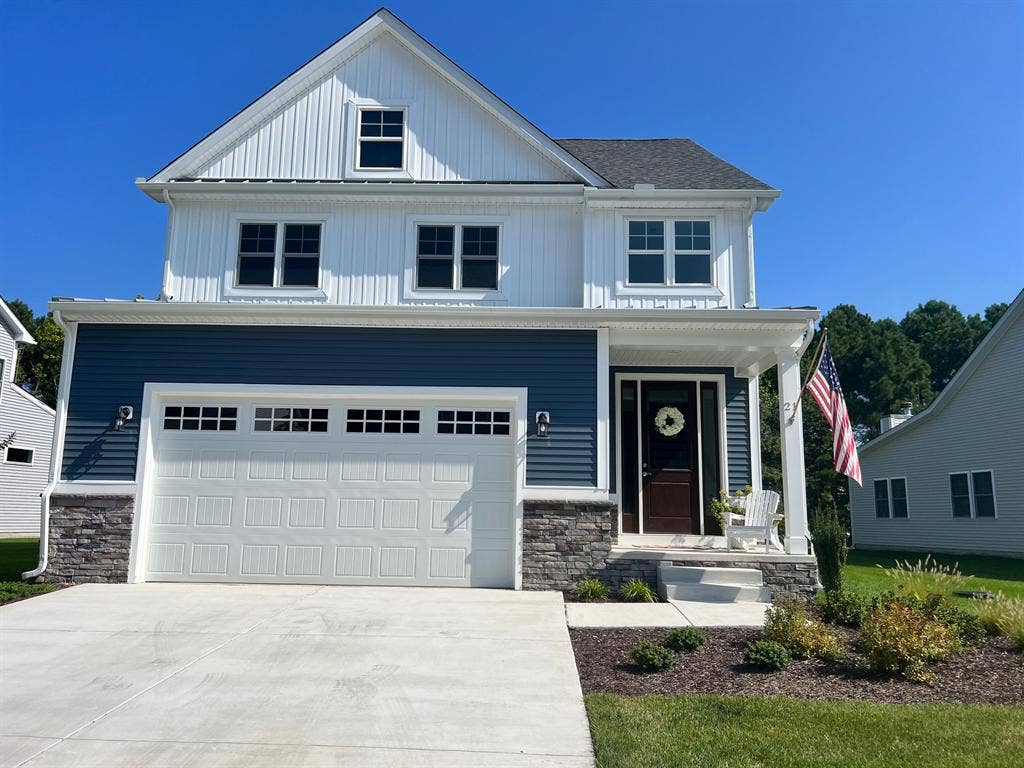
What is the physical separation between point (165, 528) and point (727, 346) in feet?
26.8

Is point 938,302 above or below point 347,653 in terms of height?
above

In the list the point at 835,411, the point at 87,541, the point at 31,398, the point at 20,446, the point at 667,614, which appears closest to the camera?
the point at 667,614

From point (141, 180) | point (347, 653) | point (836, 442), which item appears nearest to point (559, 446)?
point (836, 442)

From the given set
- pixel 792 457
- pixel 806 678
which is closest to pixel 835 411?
pixel 792 457

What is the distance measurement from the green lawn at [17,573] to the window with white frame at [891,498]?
20.2 meters

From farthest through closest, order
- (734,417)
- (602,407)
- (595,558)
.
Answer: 1. (734,417)
2. (602,407)
3. (595,558)

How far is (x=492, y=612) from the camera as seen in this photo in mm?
8242

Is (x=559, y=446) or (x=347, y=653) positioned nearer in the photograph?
(x=347, y=653)

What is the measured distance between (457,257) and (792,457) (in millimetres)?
5583

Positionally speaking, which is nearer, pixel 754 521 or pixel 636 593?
pixel 636 593

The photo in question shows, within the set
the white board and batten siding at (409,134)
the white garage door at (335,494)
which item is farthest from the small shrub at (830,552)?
the white board and batten siding at (409,134)

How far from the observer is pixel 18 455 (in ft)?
71.2

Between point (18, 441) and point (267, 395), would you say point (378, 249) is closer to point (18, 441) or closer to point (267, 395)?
point (267, 395)

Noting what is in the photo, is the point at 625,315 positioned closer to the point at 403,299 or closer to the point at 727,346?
the point at 727,346
